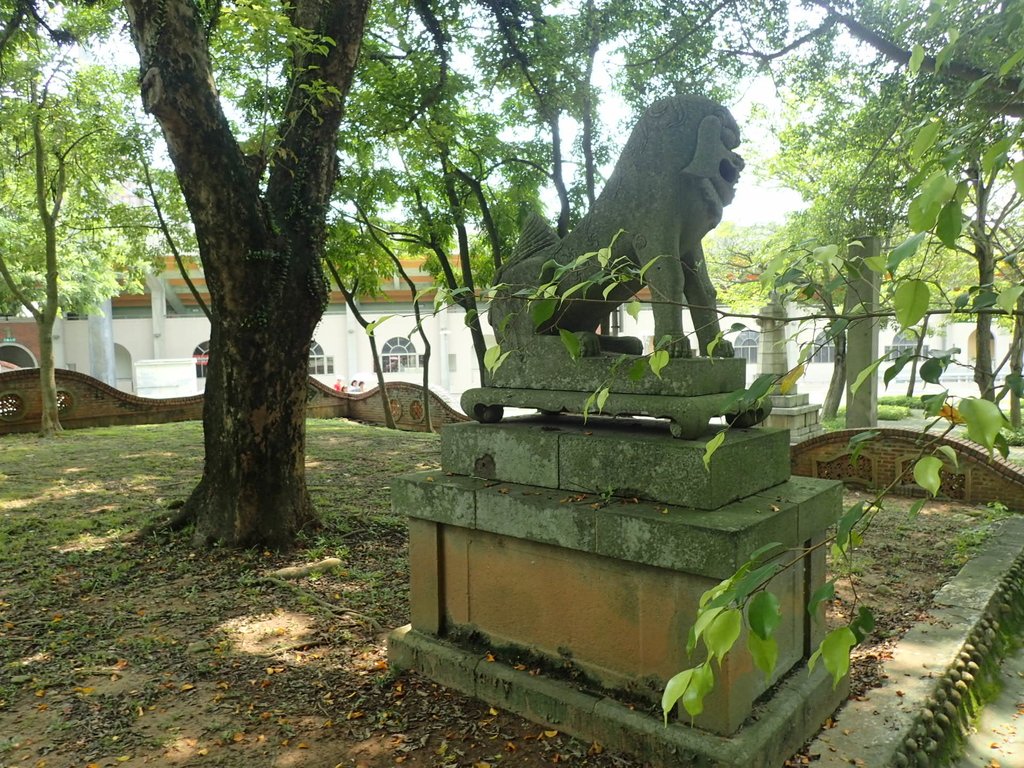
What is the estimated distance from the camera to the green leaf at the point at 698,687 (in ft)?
3.85

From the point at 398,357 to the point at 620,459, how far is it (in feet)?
95.0

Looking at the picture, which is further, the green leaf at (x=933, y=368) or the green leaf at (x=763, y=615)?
the green leaf at (x=933, y=368)

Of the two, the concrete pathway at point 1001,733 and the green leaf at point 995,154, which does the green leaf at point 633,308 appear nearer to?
the green leaf at point 995,154

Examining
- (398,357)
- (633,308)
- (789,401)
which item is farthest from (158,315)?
(633,308)

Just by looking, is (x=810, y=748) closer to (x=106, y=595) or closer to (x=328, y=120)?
(x=106, y=595)

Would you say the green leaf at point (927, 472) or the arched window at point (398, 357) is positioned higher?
the arched window at point (398, 357)

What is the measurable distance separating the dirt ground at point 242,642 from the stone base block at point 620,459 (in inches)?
48.3

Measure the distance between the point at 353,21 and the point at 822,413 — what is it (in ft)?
63.7

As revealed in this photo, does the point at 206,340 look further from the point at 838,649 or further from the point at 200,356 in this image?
the point at 838,649

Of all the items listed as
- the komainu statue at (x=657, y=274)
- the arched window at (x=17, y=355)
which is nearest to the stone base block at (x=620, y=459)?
the komainu statue at (x=657, y=274)

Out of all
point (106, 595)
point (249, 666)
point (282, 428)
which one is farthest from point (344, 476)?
point (249, 666)

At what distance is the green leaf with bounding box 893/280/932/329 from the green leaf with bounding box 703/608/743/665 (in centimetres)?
55

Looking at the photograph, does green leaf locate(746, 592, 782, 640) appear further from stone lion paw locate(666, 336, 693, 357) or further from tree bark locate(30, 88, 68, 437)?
tree bark locate(30, 88, 68, 437)

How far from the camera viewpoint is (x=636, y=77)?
33.3ft
